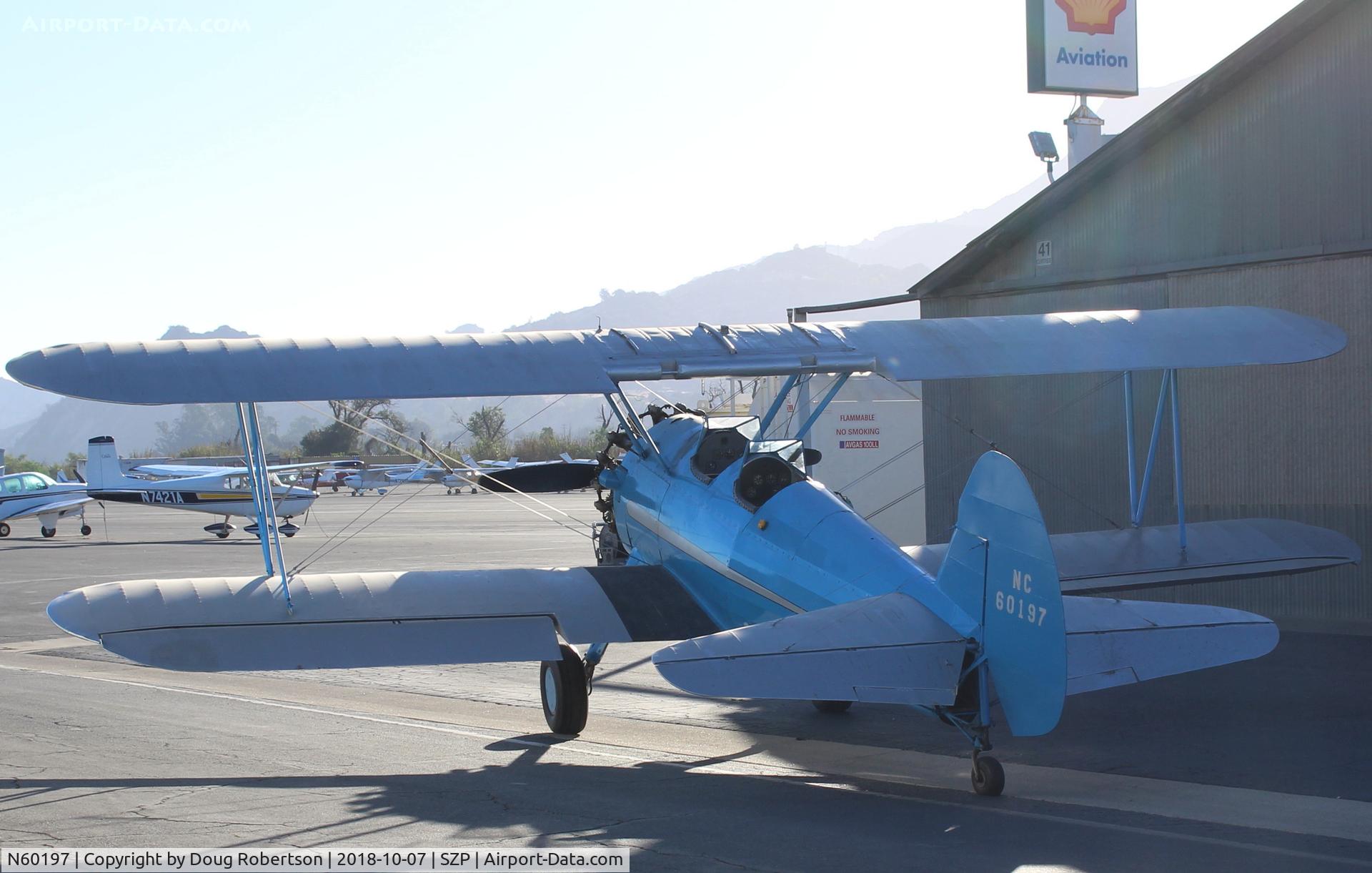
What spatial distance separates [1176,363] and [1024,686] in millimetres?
4135

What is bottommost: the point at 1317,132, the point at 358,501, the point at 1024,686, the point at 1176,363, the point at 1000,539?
the point at 358,501

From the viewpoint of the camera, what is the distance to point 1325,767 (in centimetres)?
683

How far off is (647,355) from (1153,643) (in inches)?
145

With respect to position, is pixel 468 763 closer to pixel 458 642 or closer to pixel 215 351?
pixel 458 642

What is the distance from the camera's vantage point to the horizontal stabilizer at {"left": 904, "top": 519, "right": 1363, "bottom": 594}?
356 inches

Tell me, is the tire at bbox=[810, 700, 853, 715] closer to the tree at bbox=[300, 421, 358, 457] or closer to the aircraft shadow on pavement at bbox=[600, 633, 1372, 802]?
the aircraft shadow on pavement at bbox=[600, 633, 1372, 802]

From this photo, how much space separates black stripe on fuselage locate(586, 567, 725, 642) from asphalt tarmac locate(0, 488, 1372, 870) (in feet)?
2.58

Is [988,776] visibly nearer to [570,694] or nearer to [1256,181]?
[570,694]

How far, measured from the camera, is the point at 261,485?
26.1 feet

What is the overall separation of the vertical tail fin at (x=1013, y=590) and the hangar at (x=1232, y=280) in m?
5.69

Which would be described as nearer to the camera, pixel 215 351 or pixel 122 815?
pixel 122 815

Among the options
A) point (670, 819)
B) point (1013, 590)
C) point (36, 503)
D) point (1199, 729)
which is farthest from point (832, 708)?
point (36, 503)

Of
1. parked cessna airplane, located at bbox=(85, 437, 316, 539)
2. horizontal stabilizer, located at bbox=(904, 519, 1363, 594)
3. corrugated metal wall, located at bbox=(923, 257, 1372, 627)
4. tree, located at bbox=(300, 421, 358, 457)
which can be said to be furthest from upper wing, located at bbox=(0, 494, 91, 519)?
tree, located at bbox=(300, 421, 358, 457)

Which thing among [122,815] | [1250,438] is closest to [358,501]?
[1250,438]
